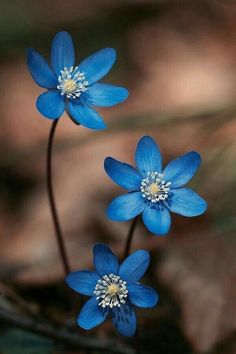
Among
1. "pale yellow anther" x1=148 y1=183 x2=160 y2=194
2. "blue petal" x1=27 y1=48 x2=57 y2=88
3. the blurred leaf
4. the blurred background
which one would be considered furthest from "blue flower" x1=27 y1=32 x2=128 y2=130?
the blurred leaf

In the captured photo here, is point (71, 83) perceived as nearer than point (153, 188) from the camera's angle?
No

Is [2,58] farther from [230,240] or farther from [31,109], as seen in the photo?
[230,240]

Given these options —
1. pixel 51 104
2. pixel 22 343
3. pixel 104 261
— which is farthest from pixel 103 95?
pixel 22 343

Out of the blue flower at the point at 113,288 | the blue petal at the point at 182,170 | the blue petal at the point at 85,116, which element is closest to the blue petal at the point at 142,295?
the blue flower at the point at 113,288

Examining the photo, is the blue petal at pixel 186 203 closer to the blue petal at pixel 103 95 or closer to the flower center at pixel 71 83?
the blue petal at pixel 103 95

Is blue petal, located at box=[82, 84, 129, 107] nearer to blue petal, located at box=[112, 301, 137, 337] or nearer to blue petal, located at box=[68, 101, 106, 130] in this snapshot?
blue petal, located at box=[68, 101, 106, 130]

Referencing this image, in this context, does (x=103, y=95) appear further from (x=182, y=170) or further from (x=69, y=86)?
(x=182, y=170)
